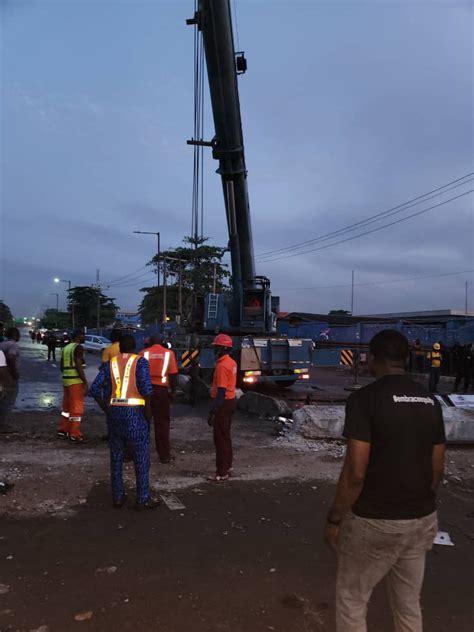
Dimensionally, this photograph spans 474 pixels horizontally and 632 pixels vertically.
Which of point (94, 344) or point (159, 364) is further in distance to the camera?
point (94, 344)

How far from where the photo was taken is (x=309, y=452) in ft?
24.7

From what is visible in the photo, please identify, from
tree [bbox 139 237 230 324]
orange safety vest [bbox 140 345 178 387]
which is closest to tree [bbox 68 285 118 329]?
tree [bbox 139 237 230 324]

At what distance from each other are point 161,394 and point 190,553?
9.91 ft

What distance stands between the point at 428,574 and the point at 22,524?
11.5ft

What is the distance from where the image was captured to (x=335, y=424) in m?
8.20

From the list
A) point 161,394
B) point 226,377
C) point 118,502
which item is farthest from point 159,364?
point 118,502

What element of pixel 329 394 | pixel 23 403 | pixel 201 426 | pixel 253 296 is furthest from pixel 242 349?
pixel 23 403

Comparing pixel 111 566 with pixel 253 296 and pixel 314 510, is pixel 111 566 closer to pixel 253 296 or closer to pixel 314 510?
pixel 314 510

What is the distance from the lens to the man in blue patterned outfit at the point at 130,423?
496 centimetres

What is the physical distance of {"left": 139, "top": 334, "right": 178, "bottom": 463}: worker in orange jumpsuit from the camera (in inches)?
267

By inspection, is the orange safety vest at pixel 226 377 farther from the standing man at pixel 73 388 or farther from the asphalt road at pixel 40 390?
the asphalt road at pixel 40 390

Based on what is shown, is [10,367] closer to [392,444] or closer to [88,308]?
[392,444]

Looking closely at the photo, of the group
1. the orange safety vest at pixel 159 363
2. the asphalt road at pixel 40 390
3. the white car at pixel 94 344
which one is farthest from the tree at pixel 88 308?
the orange safety vest at pixel 159 363

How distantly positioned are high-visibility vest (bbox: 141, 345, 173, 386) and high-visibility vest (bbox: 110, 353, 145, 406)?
1728 millimetres
